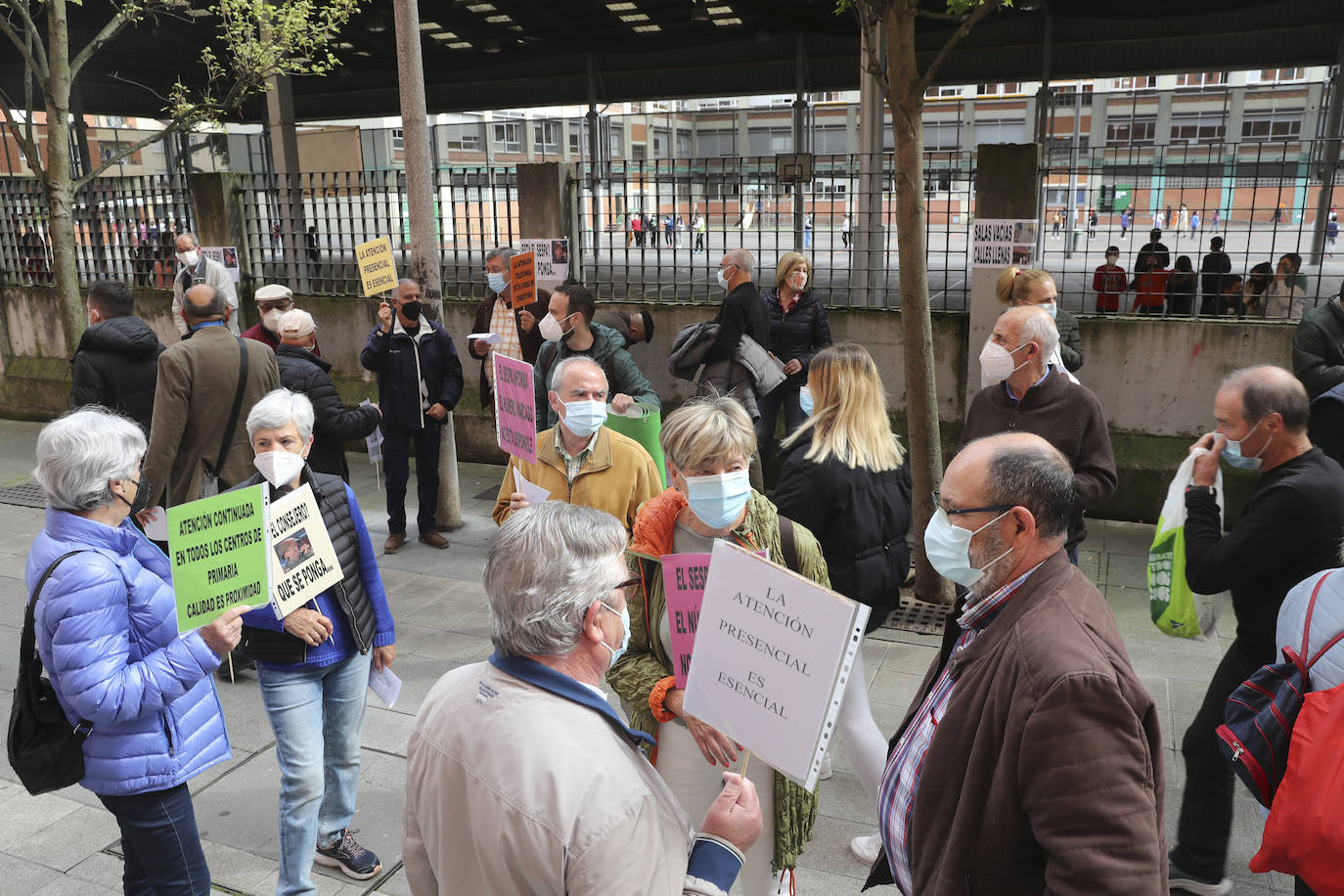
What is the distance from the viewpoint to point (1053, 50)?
18.9m

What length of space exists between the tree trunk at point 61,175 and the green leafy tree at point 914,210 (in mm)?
7064

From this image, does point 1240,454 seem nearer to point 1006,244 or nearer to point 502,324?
point 1006,244

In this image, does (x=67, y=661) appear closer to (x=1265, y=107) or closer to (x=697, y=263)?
(x=697, y=263)

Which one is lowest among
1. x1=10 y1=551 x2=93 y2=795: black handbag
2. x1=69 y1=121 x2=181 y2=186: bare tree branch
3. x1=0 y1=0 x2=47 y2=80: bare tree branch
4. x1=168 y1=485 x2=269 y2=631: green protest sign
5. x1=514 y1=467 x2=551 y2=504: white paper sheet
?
x1=10 y1=551 x2=93 y2=795: black handbag

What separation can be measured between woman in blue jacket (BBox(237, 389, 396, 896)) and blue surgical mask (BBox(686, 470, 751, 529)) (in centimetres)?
133

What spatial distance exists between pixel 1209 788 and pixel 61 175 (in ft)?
32.9

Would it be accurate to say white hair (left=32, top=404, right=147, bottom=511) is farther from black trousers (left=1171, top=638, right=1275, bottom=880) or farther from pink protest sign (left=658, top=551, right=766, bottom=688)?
black trousers (left=1171, top=638, right=1275, bottom=880)

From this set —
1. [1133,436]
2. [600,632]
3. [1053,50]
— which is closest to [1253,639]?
[600,632]

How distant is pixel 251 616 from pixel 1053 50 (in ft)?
64.8

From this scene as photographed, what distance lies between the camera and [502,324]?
809 cm

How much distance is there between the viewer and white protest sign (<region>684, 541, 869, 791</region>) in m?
1.97

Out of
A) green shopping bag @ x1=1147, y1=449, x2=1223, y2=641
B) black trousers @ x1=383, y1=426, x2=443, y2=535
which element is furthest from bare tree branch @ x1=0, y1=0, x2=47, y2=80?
green shopping bag @ x1=1147, y1=449, x2=1223, y2=641

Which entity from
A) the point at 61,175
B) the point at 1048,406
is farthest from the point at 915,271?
the point at 61,175

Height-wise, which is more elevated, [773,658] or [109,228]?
[109,228]
